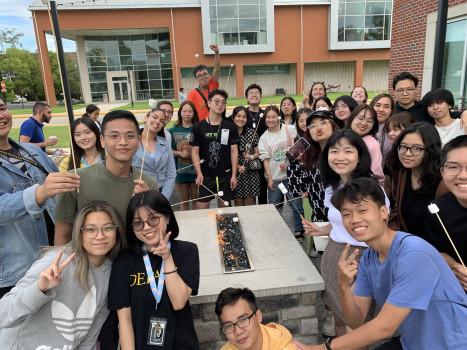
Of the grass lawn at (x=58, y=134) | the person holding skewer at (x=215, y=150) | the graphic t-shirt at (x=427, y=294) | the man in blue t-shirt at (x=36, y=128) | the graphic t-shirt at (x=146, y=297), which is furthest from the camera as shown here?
the grass lawn at (x=58, y=134)

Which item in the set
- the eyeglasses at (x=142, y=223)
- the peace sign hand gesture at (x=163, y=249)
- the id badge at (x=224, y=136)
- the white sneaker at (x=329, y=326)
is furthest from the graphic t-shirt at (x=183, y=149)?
the peace sign hand gesture at (x=163, y=249)

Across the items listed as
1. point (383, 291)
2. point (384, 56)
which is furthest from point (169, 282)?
point (384, 56)

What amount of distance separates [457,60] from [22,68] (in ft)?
156

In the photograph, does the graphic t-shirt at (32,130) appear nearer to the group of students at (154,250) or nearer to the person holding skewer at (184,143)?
the person holding skewer at (184,143)

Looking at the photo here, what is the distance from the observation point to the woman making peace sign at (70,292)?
5.37 feet

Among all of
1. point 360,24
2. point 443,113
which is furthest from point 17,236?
point 360,24

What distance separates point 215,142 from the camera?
14.6 ft

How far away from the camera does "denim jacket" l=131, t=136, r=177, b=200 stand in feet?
12.5

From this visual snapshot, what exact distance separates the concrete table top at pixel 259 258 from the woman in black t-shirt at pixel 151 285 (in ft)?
1.69

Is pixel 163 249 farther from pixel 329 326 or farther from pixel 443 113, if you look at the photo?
pixel 443 113

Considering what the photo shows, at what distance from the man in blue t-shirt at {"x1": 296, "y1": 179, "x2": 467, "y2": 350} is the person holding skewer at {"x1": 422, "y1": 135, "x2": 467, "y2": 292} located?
417 millimetres

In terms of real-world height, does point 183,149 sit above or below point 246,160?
above

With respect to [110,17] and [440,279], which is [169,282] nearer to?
[440,279]

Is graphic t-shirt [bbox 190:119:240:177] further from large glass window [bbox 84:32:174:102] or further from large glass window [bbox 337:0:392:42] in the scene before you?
large glass window [bbox 337:0:392:42]
